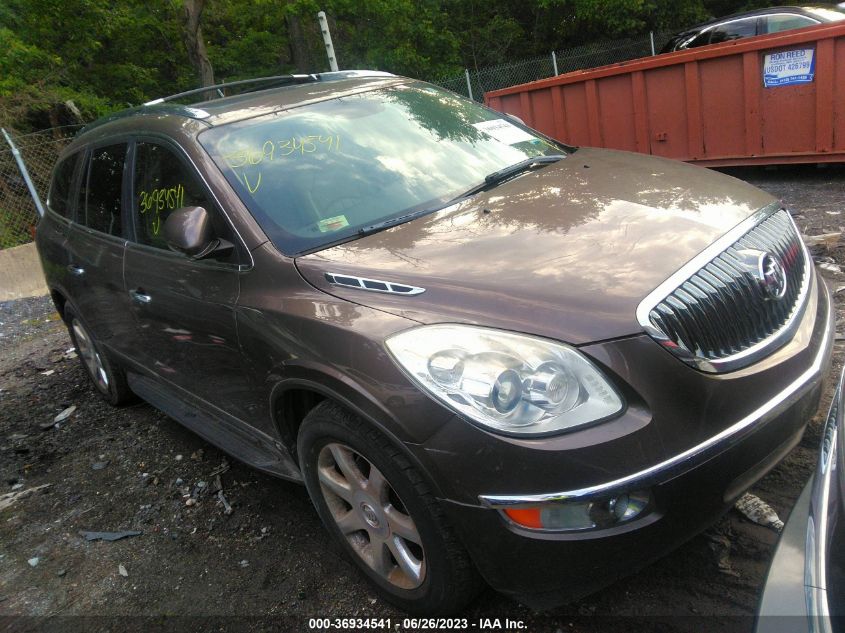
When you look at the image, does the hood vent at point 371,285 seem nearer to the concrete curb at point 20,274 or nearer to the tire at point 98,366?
the tire at point 98,366

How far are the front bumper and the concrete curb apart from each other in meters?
9.29

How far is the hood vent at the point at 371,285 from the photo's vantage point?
222cm

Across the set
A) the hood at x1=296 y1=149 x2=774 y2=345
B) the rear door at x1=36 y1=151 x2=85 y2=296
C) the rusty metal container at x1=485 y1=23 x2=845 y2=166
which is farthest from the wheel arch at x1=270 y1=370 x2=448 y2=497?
the rusty metal container at x1=485 y1=23 x2=845 y2=166

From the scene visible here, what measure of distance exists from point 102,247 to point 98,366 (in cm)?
132

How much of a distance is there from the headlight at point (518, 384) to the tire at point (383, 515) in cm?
31

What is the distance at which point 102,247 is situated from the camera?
3789 mm

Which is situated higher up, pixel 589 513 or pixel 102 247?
pixel 102 247

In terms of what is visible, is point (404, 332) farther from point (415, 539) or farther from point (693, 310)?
point (693, 310)

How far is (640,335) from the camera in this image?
6.33 ft

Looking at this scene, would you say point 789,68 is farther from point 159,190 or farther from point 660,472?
point 660,472

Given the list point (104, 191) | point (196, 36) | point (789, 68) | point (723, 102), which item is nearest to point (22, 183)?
point (196, 36)

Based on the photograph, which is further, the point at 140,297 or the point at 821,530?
the point at 140,297

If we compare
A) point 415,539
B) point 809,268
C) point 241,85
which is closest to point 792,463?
point 809,268

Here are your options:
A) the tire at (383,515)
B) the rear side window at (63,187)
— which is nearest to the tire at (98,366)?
the rear side window at (63,187)
